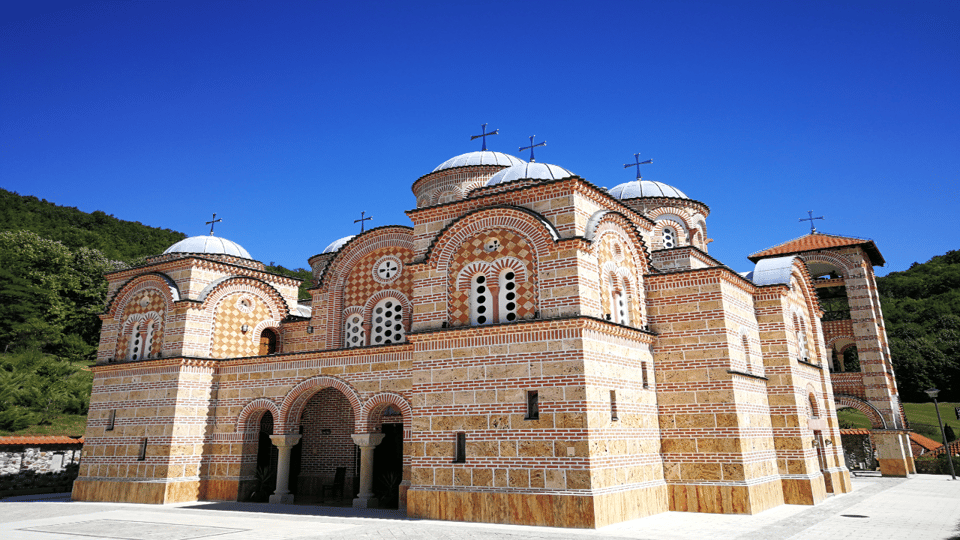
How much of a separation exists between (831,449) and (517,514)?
32.9ft

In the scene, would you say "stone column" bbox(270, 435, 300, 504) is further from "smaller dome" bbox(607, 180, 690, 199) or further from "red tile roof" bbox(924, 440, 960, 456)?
"red tile roof" bbox(924, 440, 960, 456)

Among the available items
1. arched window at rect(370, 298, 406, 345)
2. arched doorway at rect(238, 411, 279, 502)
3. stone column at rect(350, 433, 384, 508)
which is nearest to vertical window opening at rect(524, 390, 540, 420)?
stone column at rect(350, 433, 384, 508)

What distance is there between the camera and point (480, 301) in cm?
1170

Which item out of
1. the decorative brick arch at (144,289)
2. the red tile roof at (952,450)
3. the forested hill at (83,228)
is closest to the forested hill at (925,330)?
the red tile roof at (952,450)

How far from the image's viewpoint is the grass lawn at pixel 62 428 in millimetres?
23438

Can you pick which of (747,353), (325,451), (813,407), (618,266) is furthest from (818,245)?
(325,451)

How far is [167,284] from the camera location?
53.4 feet

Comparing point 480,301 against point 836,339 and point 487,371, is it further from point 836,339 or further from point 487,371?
point 836,339

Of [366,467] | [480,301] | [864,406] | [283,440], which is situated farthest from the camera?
[864,406]

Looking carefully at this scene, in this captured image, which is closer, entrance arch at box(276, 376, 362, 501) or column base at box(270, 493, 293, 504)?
column base at box(270, 493, 293, 504)

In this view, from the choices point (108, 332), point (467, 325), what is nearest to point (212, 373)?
point (108, 332)

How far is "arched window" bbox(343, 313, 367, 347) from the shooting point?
Answer: 1603cm

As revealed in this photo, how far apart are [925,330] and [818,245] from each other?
79.1 feet

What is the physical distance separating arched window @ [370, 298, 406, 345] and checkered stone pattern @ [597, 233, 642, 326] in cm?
579
